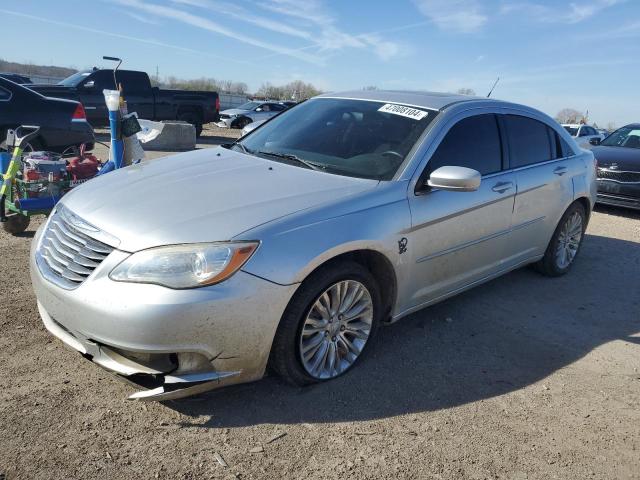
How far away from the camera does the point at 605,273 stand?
19.2ft

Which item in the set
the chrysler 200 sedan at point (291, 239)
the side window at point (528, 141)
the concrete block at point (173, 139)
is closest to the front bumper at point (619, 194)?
the side window at point (528, 141)

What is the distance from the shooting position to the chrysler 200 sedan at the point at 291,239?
2611 millimetres

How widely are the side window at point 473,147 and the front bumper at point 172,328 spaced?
5.37 ft

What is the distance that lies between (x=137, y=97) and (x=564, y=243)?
15.4 m

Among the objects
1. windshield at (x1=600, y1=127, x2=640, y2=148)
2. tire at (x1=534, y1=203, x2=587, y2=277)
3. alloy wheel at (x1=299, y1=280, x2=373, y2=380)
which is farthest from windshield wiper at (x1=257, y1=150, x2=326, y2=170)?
windshield at (x1=600, y1=127, x2=640, y2=148)

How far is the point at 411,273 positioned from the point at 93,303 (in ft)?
6.25

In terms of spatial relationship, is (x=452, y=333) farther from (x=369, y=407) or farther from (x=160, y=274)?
(x=160, y=274)

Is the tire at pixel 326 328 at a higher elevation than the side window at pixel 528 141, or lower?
lower

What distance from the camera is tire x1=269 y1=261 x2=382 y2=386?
9.54 feet

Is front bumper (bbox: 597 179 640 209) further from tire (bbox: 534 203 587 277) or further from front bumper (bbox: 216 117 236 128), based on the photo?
front bumper (bbox: 216 117 236 128)

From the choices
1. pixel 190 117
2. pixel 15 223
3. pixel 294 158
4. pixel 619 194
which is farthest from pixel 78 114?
pixel 190 117

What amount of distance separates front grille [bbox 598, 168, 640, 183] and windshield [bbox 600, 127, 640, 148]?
4.75 feet

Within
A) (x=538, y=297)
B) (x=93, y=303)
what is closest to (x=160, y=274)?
(x=93, y=303)

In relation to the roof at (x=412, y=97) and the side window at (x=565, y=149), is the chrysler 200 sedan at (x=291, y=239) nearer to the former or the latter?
the roof at (x=412, y=97)
